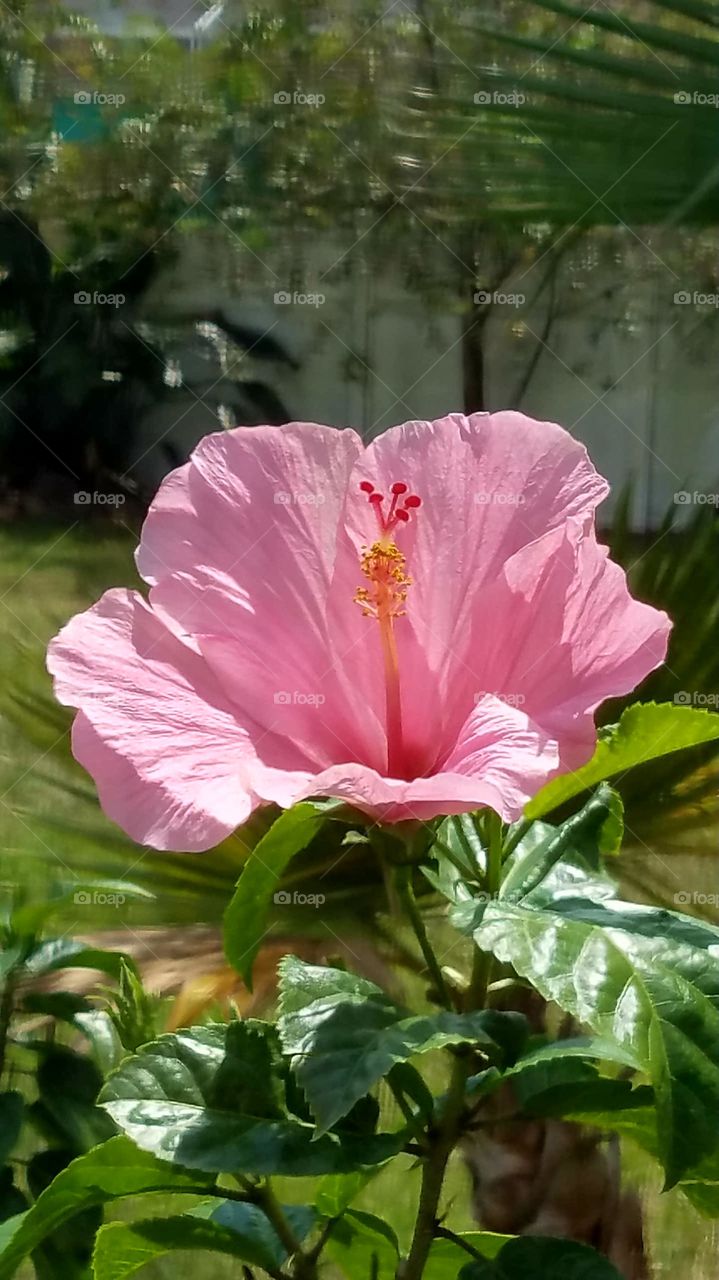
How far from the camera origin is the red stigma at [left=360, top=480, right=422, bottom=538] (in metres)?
0.53

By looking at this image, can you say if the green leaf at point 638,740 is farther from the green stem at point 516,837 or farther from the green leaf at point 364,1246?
the green leaf at point 364,1246

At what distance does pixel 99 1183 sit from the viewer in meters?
0.50

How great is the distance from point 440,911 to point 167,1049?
0.30 m

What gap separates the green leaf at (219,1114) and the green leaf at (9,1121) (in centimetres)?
23

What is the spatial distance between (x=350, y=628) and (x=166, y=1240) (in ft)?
0.96

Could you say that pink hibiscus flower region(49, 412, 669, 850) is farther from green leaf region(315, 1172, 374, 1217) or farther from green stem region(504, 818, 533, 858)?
green leaf region(315, 1172, 374, 1217)

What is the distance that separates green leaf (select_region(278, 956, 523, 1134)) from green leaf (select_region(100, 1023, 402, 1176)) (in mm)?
37

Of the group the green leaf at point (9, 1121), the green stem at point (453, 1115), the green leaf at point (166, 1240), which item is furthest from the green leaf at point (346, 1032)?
the green leaf at point (9, 1121)

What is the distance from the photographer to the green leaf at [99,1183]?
495 millimetres

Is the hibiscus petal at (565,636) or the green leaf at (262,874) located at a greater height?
the hibiscus petal at (565,636)

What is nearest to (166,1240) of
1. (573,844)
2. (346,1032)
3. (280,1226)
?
(280,1226)

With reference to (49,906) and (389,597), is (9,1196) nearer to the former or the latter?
(49,906)

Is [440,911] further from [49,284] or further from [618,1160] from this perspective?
[49,284]

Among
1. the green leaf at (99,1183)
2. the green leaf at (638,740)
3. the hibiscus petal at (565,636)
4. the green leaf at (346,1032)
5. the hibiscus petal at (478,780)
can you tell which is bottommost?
the green leaf at (99,1183)
